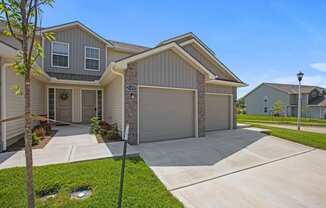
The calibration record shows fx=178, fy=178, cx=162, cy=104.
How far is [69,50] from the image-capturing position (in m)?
12.2

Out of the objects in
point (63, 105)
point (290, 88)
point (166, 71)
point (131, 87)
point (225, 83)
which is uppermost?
point (290, 88)

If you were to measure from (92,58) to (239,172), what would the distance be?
1210 centimetres

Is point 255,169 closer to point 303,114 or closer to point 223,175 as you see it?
point 223,175

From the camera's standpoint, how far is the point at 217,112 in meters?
11.5

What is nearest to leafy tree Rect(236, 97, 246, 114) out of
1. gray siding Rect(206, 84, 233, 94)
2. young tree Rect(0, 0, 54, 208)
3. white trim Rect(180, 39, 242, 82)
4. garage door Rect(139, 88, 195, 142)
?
white trim Rect(180, 39, 242, 82)

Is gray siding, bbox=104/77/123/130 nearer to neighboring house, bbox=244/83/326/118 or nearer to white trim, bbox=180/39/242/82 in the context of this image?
white trim, bbox=180/39/242/82

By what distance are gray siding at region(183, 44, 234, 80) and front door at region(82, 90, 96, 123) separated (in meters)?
7.29

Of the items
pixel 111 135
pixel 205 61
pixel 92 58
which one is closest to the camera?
pixel 111 135

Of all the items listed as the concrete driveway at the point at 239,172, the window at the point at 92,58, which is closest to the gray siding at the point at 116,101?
the concrete driveway at the point at 239,172

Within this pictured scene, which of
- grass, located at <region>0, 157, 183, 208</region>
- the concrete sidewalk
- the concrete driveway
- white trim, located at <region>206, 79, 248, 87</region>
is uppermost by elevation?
white trim, located at <region>206, 79, 248, 87</region>

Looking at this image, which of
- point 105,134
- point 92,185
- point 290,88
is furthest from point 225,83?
point 290,88

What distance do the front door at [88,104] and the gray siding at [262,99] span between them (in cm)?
3331

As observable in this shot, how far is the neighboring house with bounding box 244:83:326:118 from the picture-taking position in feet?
104

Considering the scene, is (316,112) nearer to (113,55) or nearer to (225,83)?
(225,83)
